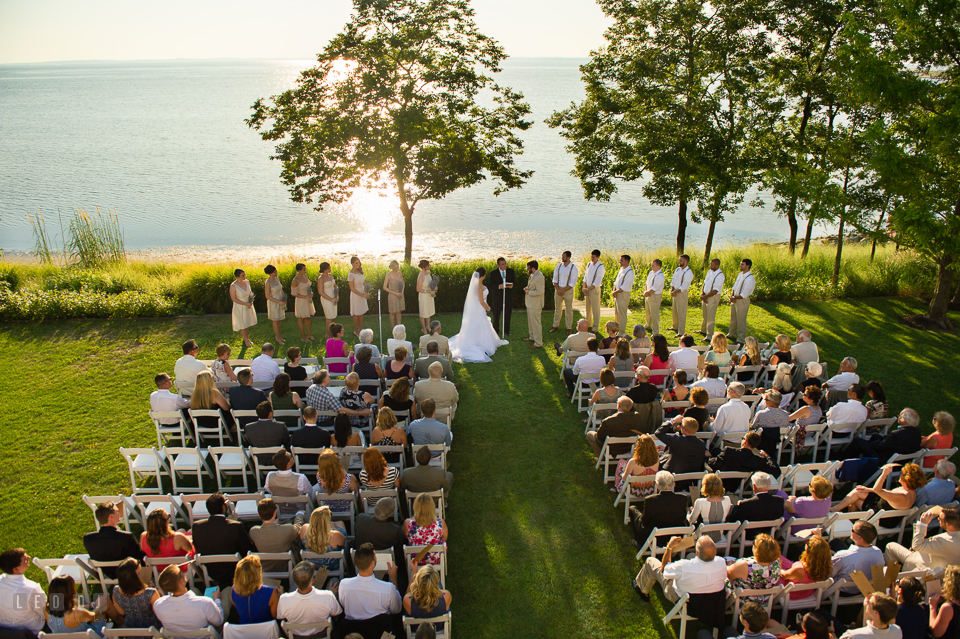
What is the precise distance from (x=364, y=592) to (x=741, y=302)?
10.2m

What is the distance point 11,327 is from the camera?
12.9 m

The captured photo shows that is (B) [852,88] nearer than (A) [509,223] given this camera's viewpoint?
Yes

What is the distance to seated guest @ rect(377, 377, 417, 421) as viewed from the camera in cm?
761

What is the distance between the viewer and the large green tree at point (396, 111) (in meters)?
16.3

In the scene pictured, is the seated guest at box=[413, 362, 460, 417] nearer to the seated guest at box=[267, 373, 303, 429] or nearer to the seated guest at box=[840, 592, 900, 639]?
the seated guest at box=[267, 373, 303, 429]

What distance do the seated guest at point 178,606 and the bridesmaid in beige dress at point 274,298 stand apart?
790cm

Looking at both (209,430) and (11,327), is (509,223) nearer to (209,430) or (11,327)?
(11,327)

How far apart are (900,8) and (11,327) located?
19666 millimetres

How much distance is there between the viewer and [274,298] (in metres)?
12.0

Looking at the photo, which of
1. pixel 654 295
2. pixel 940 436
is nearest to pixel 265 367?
pixel 654 295

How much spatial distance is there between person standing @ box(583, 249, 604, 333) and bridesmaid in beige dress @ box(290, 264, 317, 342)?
579 centimetres

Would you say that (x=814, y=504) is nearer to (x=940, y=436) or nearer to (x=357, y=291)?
(x=940, y=436)

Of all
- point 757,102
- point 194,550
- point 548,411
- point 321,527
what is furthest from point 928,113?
point 194,550

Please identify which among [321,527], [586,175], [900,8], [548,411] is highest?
[900,8]
